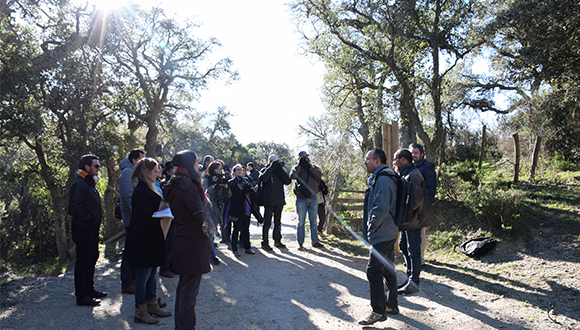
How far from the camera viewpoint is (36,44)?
31.3ft

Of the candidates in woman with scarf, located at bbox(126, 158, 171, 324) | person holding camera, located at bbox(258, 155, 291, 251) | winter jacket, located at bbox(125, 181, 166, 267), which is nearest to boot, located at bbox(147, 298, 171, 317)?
woman with scarf, located at bbox(126, 158, 171, 324)

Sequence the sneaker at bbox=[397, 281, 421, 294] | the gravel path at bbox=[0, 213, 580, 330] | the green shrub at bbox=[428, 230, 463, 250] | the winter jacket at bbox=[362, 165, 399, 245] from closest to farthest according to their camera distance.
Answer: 1. the winter jacket at bbox=[362, 165, 399, 245]
2. the gravel path at bbox=[0, 213, 580, 330]
3. the sneaker at bbox=[397, 281, 421, 294]
4. the green shrub at bbox=[428, 230, 463, 250]

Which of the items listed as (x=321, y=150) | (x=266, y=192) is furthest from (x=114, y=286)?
(x=321, y=150)

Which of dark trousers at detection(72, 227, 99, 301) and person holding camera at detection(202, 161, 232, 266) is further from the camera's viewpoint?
person holding camera at detection(202, 161, 232, 266)

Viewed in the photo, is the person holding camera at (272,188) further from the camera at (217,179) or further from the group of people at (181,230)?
the group of people at (181,230)

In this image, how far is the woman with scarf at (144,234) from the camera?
11.9 feet

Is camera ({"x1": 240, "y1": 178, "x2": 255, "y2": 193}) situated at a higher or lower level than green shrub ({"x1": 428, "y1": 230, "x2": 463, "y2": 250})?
higher

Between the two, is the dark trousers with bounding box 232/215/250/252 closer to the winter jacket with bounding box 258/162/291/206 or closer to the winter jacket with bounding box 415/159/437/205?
the winter jacket with bounding box 258/162/291/206

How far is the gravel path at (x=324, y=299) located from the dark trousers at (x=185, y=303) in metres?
0.72

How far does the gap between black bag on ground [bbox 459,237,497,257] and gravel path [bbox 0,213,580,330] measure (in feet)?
0.55

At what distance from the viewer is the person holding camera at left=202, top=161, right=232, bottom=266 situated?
675 centimetres

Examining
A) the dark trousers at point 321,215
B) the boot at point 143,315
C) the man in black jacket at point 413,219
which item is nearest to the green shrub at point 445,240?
the man in black jacket at point 413,219

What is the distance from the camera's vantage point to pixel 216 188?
23.4ft

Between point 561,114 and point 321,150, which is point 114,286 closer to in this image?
point 561,114
